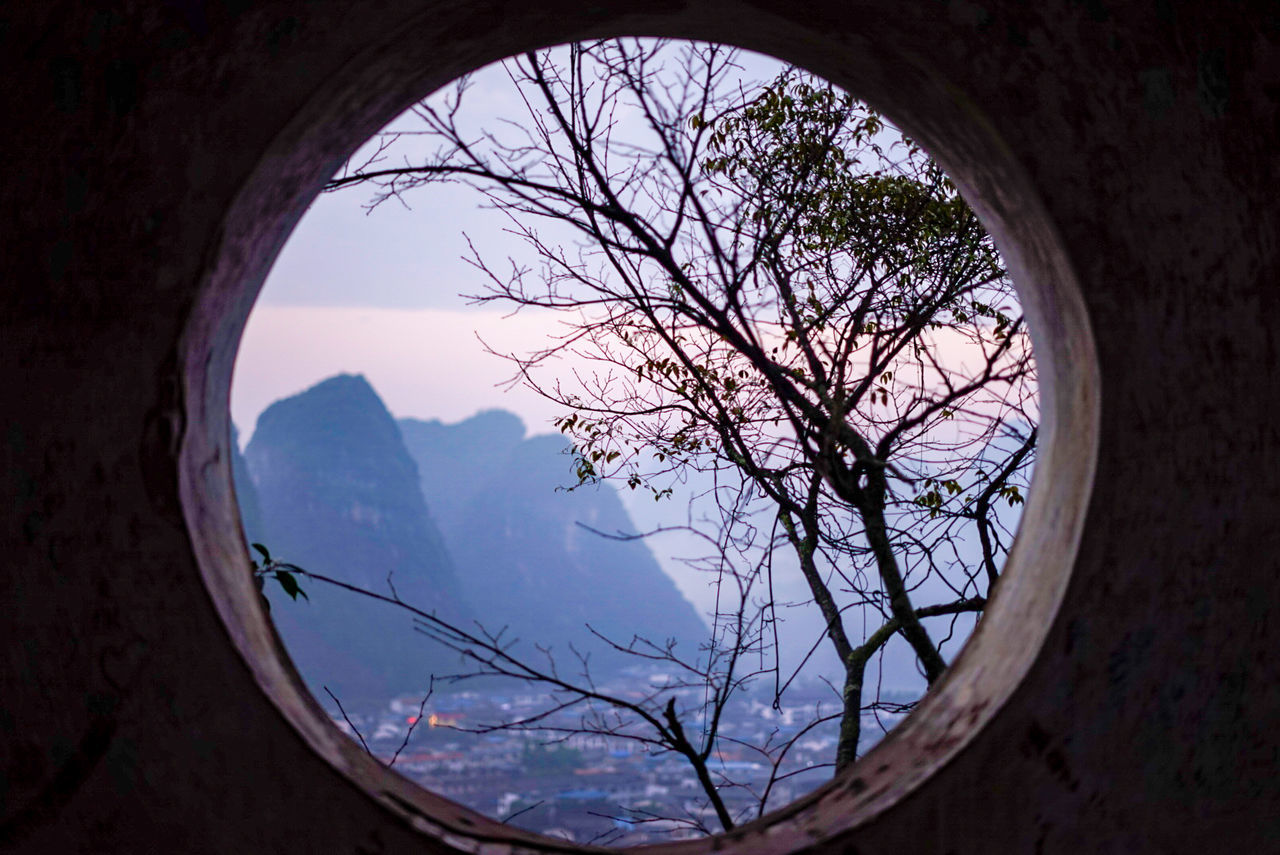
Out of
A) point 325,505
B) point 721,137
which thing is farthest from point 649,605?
point 721,137

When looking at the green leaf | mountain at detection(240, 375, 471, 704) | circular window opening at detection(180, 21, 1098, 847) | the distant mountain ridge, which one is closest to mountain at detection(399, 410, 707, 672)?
the distant mountain ridge

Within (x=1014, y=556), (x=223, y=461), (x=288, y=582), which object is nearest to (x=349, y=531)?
(x=288, y=582)

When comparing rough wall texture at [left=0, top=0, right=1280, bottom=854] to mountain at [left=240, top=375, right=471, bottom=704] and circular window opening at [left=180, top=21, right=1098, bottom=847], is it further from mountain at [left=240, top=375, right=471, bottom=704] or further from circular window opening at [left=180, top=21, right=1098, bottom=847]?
mountain at [left=240, top=375, right=471, bottom=704]

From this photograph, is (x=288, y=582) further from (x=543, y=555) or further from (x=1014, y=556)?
(x=543, y=555)

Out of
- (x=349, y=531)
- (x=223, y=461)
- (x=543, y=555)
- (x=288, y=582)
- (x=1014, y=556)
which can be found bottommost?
(x=1014, y=556)

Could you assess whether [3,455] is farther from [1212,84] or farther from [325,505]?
[325,505]

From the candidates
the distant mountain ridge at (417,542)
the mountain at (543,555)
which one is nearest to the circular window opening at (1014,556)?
the mountain at (543,555)
